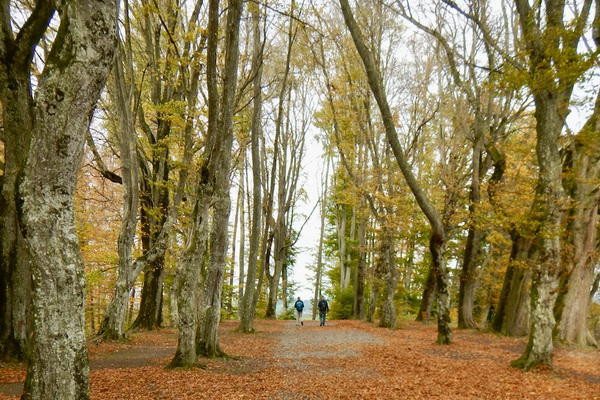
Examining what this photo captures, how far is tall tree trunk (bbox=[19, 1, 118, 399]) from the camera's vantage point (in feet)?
11.7

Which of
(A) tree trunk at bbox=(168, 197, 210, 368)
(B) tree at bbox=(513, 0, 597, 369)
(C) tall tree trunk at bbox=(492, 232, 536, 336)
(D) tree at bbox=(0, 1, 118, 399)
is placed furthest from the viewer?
(C) tall tree trunk at bbox=(492, 232, 536, 336)

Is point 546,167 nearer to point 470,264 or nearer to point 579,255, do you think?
point 579,255

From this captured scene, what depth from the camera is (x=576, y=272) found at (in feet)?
40.4

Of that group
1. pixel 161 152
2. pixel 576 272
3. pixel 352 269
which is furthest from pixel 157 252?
pixel 352 269

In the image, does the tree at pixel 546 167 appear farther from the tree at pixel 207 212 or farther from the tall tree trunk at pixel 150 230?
the tall tree trunk at pixel 150 230

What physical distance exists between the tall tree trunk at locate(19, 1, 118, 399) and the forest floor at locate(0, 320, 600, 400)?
7.69 ft

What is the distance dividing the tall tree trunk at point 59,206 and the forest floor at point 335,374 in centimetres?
234

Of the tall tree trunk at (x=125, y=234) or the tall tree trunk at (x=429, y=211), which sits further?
the tall tree trunk at (x=125, y=234)

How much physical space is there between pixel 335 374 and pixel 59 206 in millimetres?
5857

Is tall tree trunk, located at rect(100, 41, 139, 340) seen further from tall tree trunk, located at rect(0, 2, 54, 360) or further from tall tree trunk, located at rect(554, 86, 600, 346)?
tall tree trunk, located at rect(554, 86, 600, 346)

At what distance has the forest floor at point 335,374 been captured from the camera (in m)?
6.04

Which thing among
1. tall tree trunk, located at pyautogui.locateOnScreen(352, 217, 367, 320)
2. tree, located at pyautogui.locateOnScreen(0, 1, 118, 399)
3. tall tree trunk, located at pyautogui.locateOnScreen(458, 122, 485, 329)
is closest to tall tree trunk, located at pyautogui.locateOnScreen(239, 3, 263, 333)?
tree, located at pyautogui.locateOnScreen(0, 1, 118, 399)

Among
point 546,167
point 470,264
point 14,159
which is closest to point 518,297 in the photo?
point 470,264

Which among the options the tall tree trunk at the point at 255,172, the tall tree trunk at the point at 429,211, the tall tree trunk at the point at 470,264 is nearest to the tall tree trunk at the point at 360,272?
the tall tree trunk at the point at 470,264
